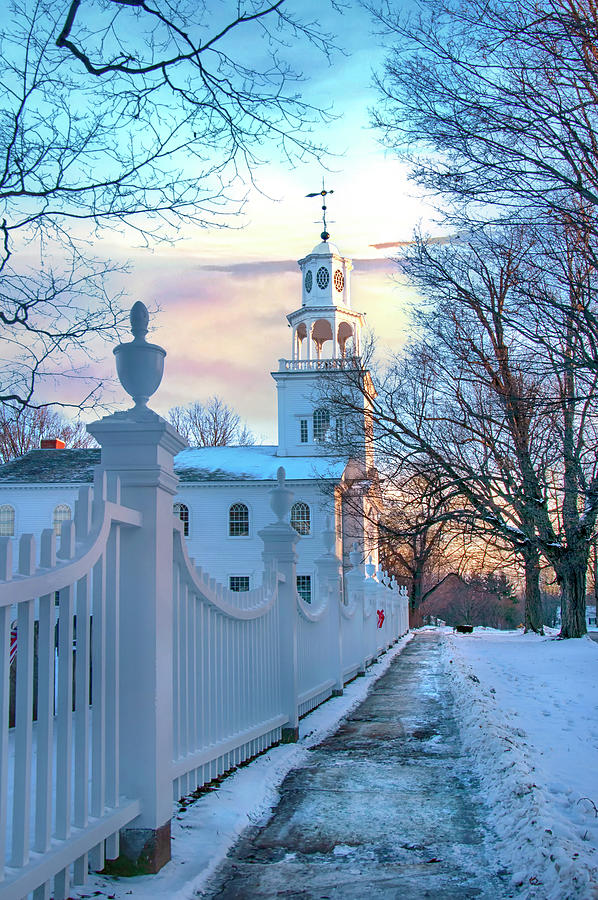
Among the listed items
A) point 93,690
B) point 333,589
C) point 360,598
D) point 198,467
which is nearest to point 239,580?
point 198,467

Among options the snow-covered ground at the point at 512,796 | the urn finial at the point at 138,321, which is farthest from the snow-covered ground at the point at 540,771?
the urn finial at the point at 138,321

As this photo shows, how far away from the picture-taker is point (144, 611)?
3.50 meters

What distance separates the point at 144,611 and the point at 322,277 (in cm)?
3874

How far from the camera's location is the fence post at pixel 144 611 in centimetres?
345

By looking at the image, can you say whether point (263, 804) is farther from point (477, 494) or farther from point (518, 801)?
point (477, 494)

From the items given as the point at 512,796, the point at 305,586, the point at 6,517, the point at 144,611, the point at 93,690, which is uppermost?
the point at 6,517

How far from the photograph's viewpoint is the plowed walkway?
342cm

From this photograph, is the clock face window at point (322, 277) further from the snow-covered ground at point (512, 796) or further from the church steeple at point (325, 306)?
the snow-covered ground at point (512, 796)

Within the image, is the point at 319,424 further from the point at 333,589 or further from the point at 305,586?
the point at 333,589

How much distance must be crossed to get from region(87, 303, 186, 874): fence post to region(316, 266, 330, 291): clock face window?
1494 inches

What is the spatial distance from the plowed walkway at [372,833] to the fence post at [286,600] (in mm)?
438

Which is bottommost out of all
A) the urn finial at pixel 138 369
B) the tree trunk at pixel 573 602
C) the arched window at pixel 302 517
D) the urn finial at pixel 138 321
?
the tree trunk at pixel 573 602

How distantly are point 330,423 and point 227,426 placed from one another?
17.6m

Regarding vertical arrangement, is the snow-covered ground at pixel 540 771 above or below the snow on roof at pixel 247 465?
below
